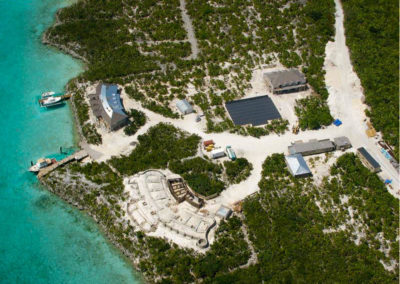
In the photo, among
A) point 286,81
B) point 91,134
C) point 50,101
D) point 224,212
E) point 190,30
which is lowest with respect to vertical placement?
point 224,212

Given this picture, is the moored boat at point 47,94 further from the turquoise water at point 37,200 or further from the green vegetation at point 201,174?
the green vegetation at point 201,174

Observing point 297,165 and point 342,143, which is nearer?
point 297,165

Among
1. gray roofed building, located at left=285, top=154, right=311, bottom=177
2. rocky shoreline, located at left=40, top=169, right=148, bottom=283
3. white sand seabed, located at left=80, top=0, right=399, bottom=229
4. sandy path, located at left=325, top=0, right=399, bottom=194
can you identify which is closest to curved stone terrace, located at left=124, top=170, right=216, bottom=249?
rocky shoreline, located at left=40, top=169, right=148, bottom=283

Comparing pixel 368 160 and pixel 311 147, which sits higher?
pixel 311 147

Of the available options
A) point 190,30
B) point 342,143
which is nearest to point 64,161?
point 190,30

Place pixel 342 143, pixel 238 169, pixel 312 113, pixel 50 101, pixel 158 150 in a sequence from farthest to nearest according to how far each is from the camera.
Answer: pixel 50 101
pixel 312 113
pixel 342 143
pixel 158 150
pixel 238 169

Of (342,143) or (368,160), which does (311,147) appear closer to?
(342,143)

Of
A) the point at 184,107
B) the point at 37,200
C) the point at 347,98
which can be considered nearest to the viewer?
the point at 37,200

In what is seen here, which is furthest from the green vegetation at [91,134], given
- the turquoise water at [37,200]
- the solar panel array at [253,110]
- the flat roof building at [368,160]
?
the flat roof building at [368,160]
